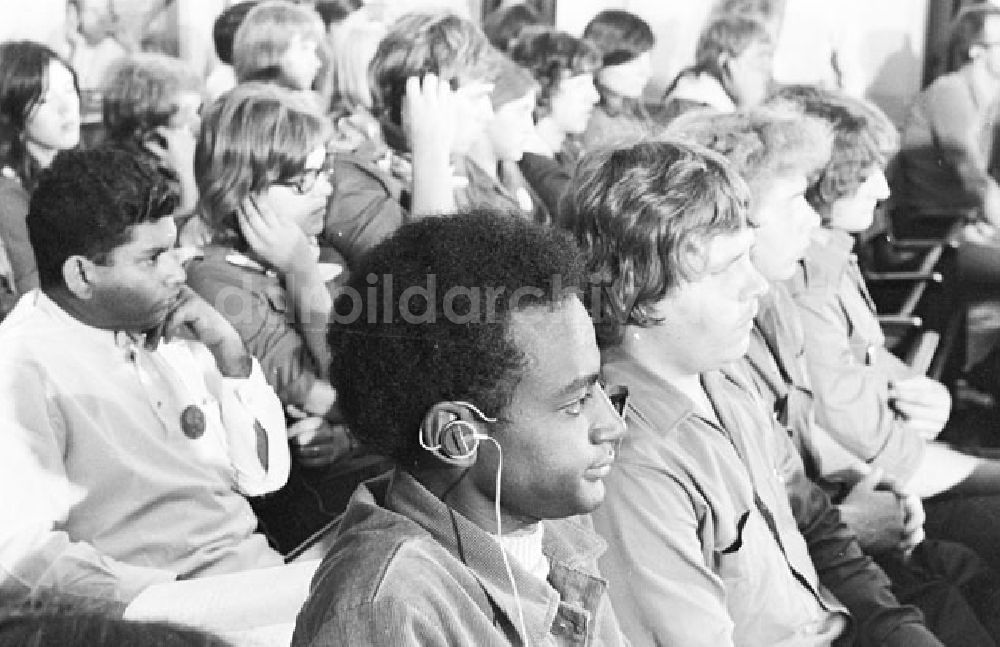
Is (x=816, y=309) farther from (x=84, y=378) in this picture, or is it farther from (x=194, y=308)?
(x=84, y=378)

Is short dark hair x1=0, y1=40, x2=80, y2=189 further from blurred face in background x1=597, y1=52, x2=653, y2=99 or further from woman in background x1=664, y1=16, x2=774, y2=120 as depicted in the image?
woman in background x1=664, y1=16, x2=774, y2=120

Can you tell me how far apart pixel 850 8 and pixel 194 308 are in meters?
4.00

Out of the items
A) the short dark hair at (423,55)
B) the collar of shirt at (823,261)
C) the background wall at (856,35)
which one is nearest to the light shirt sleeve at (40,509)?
the short dark hair at (423,55)

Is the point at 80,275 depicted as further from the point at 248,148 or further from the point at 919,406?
the point at 919,406

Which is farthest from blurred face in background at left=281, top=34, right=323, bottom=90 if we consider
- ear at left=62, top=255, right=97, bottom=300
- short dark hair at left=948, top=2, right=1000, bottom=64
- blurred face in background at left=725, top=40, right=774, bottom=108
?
short dark hair at left=948, top=2, right=1000, bottom=64

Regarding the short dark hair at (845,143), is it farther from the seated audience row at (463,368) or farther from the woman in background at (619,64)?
the woman in background at (619,64)

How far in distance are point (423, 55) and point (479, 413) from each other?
72.4 inches

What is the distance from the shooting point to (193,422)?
2.00 m

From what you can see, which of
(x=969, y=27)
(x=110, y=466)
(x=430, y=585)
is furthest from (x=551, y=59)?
(x=430, y=585)

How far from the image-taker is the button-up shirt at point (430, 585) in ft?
3.52

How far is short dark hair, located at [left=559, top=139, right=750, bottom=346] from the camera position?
1.82 m

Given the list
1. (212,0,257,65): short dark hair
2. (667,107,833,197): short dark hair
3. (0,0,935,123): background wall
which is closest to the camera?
(667,107,833,197): short dark hair

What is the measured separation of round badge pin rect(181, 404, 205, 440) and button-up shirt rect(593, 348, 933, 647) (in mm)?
562

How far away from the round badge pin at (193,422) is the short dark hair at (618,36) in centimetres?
259
